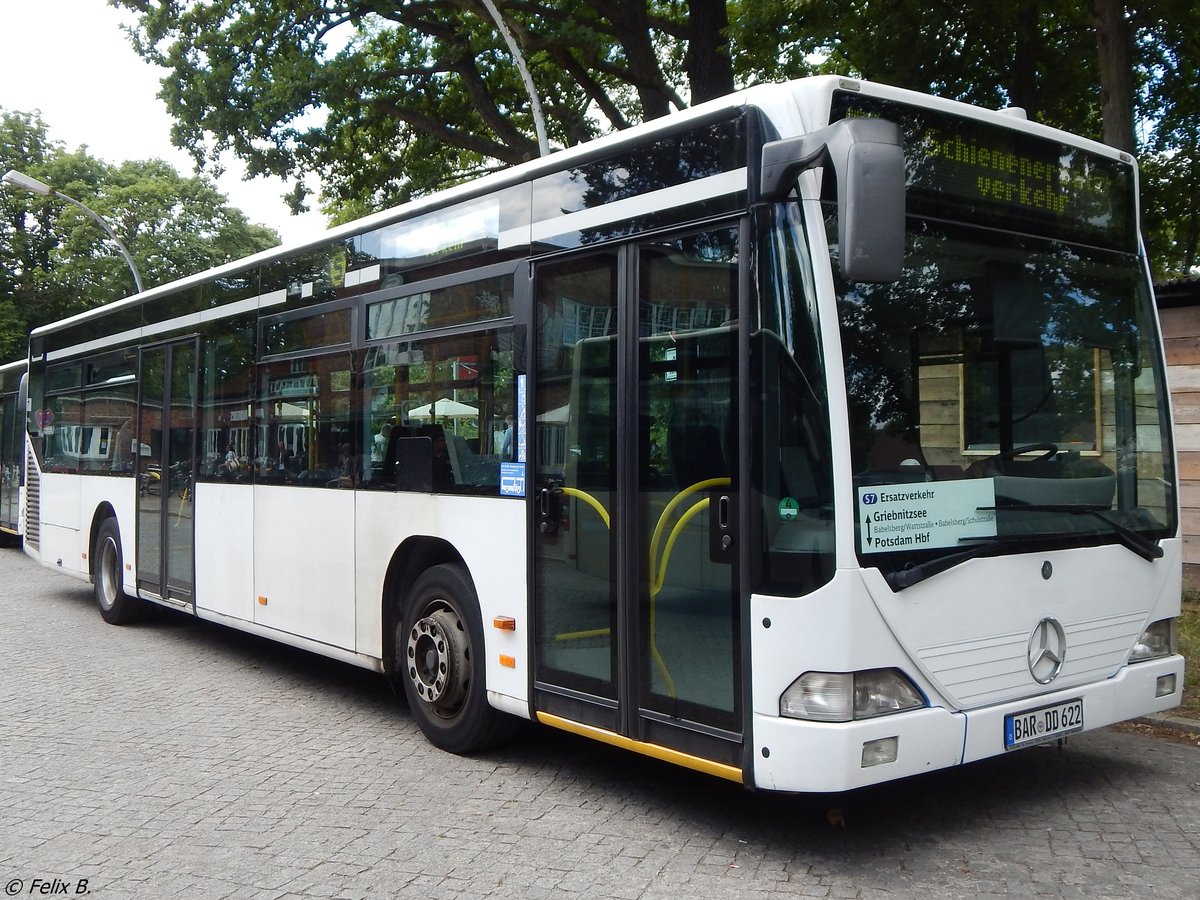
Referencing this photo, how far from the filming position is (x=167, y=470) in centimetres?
1041

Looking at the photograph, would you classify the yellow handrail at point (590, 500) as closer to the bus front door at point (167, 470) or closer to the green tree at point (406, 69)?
the bus front door at point (167, 470)

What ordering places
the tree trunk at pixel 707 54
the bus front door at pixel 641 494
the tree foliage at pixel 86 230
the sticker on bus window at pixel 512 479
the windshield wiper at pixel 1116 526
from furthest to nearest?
the tree foliage at pixel 86 230 < the tree trunk at pixel 707 54 < the sticker on bus window at pixel 512 479 < the windshield wiper at pixel 1116 526 < the bus front door at pixel 641 494

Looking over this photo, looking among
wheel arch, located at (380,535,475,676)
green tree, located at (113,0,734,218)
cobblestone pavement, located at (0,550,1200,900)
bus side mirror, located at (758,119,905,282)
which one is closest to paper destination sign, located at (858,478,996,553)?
bus side mirror, located at (758,119,905,282)

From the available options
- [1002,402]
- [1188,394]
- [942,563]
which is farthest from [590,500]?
[1188,394]

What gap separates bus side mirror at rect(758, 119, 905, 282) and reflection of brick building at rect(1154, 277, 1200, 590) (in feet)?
22.1

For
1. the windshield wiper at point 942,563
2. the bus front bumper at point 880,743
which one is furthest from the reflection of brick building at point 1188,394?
the windshield wiper at point 942,563

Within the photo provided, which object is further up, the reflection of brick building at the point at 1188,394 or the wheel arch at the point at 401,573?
the reflection of brick building at the point at 1188,394

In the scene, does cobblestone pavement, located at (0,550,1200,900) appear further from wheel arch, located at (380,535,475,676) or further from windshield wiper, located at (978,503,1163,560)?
windshield wiper, located at (978,503,1163,560)

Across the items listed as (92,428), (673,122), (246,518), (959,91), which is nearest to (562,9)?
(959,91)

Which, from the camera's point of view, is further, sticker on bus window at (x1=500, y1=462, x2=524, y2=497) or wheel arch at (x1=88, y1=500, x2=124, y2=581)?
wheel arch at (x1=88, y1=500, x2=124, y2=581)

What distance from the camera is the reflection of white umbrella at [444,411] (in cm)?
645

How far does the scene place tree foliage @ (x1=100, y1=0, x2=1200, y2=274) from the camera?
12.9 meters

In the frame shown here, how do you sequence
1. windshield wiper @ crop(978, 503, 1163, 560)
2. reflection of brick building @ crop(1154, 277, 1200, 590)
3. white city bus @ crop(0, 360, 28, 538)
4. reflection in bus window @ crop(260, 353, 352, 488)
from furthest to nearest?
1. white city bus @ crop(0, 360, 28, 538)
2. reflection of brick building @ crop(1154, 277, 1200, 590)
3. reflection in bus window @ crop(260, 353, 352, 488)
4. windshield wiper @ crop(978, 503, 1163, 560)

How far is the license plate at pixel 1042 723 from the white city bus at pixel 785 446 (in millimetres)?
17
